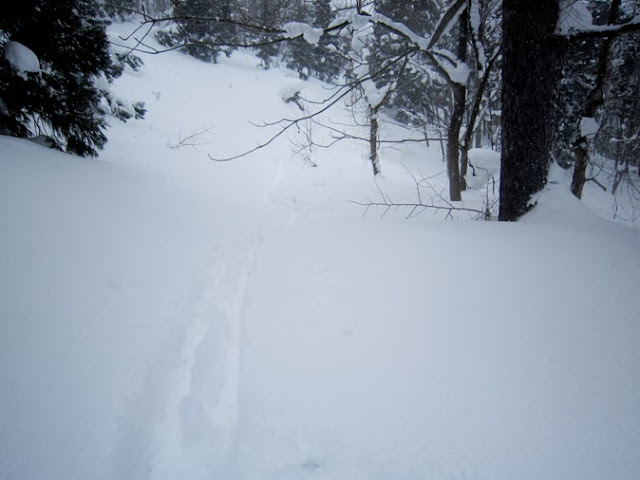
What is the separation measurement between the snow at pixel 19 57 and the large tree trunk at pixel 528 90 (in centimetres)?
661

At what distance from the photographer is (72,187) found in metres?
3.96

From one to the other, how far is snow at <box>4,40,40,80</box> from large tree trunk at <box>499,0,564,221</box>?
6.61 m

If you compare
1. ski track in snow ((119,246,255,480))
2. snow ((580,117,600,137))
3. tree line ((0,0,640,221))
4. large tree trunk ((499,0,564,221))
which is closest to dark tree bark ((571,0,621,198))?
tree line ((0,0,640,221))

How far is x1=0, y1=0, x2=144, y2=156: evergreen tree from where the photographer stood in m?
4.86

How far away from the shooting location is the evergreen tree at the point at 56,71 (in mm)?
4863

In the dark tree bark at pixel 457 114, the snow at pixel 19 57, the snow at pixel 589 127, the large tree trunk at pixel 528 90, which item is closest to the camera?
the large tree trunk at pixel 528 90

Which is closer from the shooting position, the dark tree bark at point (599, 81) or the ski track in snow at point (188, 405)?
the ski track in snow at point (188, 405)

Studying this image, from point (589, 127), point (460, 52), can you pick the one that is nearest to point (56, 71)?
point (460, 52)

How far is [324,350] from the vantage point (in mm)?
1972

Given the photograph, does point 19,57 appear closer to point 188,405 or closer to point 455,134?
point 188,405

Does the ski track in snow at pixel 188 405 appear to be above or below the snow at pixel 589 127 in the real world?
below

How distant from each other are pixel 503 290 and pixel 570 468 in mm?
1060

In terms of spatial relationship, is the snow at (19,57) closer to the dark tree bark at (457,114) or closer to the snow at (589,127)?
the dark tree bark at (457,114)

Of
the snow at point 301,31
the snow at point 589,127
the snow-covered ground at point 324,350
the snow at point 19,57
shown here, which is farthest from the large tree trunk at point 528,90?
the snow at point 19,57
